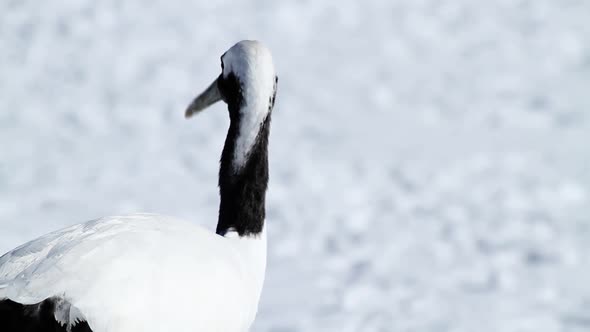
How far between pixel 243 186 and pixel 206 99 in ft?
1.47

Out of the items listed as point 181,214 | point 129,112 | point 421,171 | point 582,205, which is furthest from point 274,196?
point 582,205

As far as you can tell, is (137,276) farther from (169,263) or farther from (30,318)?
(30,318)

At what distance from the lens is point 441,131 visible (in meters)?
6.56

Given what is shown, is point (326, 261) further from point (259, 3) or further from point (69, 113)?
point (259, 3)

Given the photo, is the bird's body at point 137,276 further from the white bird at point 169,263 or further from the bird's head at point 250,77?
the bird's head at point 250,77

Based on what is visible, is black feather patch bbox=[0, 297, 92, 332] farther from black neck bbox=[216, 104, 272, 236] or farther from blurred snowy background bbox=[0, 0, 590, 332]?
blurred snowy background bbox=[0, 0, 590, 332]

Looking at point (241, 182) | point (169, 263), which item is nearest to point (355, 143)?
point (241, 182)

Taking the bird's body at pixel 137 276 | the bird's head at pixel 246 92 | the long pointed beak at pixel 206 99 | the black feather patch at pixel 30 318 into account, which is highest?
the long pointed beak at pixel 206 99

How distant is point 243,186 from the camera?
3387mm

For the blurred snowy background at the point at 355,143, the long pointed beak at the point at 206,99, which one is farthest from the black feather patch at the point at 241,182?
the blurred snowy background at the point at 355,143

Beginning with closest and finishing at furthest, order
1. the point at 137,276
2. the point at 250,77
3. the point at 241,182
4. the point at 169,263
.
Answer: the point at 137,276 → the point at 169,263 → the point at 250,77 → the point at 241,182

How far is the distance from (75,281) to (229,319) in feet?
1.70

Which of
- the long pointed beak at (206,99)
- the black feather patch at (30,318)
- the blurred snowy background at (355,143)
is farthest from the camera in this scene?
the blurred snowy background at (355,143)

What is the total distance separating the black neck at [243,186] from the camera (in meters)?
3.37
